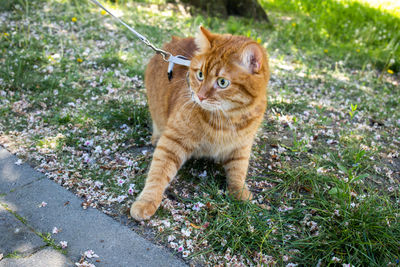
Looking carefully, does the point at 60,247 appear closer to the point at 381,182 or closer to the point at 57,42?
the point at 381,182

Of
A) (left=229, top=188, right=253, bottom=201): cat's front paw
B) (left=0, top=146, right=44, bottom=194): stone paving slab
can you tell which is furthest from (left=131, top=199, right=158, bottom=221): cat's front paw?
(left=0, top=146, right=44, bottom=194): stone paving slab

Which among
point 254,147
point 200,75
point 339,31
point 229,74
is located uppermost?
point 229,74

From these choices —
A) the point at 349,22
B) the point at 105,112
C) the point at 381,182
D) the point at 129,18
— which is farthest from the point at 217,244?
the point at 349,22

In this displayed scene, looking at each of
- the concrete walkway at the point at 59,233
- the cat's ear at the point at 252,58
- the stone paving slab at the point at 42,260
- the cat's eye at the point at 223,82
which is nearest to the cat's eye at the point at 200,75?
the cat's eye at the point at 223,82

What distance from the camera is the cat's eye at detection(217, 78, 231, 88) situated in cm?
224

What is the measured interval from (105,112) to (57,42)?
222cm

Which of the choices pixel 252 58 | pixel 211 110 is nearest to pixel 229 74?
pixel 252 58

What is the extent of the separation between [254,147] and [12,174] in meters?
2.23

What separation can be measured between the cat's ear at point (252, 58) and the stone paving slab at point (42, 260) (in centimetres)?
168

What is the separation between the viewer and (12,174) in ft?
8.70

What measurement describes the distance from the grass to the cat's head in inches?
30.6

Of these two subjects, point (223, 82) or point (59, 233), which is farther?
point (223, 82)

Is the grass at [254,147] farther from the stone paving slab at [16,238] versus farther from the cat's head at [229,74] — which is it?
the cat's head at [229,74]

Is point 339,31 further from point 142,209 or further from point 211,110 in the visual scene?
point 142,209
